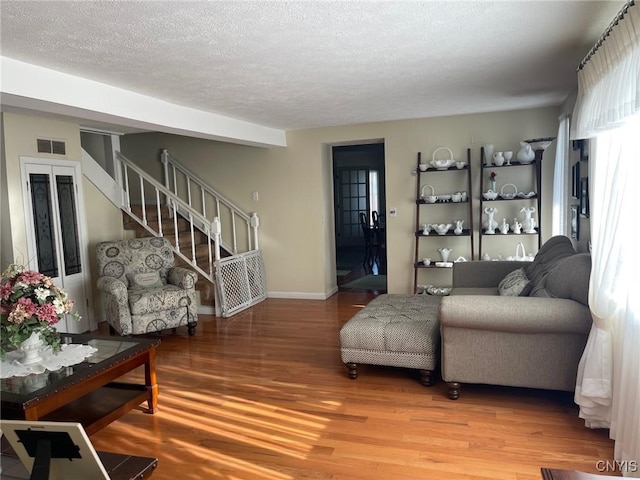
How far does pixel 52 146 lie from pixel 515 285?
452 centimetres

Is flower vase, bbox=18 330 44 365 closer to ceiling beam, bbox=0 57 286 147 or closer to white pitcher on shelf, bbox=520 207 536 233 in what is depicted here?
ceiling beam, bbox=0 57 286 147

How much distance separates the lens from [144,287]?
4734 mm

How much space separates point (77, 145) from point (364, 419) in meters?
4.12

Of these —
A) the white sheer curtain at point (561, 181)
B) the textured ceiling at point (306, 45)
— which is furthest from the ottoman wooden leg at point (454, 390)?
the white sheer curtain at point (561, 181)

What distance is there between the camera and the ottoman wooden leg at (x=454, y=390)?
2934 millimetres

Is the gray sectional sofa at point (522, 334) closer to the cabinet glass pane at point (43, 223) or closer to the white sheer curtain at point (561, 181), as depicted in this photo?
the white sheer curtain at point (561, 181)

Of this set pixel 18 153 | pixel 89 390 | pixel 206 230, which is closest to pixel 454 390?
pixel 89 390

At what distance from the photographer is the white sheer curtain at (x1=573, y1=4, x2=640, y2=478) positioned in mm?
2049

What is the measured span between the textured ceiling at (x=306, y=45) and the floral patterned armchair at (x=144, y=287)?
1.84 meters

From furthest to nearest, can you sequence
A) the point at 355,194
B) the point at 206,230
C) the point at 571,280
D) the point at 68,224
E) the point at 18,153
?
the point at 355,194, the point at 206,230, the point at 68,224, the point at 18,153, the point at 571,280

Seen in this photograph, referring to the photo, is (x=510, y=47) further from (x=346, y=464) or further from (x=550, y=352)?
(x=346, y=464)

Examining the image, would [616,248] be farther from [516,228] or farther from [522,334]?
[516,228]

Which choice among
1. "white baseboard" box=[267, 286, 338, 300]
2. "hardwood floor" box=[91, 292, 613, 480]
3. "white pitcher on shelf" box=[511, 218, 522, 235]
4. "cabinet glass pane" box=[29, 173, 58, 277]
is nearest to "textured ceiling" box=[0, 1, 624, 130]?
"white pitcher on shelf" box=[511, 218, 522, 235]

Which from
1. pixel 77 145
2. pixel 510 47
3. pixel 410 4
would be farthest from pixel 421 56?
pixel 77 145
